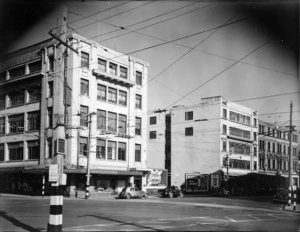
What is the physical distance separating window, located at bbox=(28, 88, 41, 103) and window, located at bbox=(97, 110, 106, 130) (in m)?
7.21

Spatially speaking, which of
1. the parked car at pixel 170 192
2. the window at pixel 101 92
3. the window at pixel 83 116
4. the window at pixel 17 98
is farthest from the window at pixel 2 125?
the parked car at pixel 170 192

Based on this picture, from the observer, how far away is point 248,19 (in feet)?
45.1

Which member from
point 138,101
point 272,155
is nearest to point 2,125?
point 138,101

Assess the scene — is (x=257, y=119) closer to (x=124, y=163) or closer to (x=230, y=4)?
(x=124, y=163)

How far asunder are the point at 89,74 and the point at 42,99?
20.3 ft

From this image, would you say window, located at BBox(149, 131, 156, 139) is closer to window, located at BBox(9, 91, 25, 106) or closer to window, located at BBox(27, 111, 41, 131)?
window, located at BBox(27, 111, 41, 131)

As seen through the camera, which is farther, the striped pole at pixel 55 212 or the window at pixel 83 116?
the window at pixel 83 116

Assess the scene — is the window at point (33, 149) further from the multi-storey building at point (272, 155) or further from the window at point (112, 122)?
the multi-storey building at point (272, 155)

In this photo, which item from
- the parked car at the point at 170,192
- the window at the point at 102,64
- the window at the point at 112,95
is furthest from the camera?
the window at the point at 112,95

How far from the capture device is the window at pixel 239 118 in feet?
225

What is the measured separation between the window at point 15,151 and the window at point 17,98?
15.7 feet

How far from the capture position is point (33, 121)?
4466 centimetres

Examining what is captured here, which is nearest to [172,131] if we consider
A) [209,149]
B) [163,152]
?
[163,152]

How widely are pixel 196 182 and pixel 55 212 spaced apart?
53.5m
